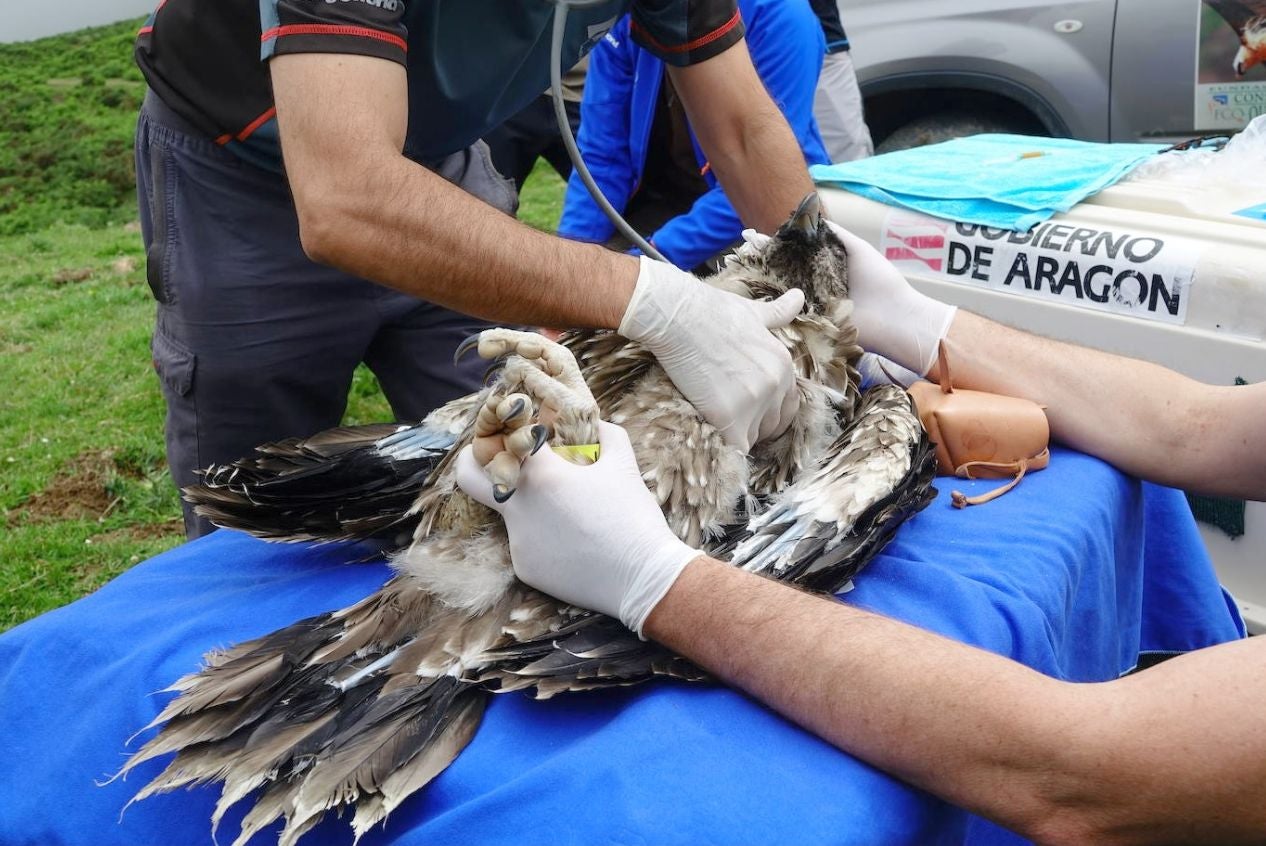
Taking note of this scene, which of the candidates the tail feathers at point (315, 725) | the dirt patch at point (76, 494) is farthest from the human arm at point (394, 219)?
the dirt patch at point (76, 494)

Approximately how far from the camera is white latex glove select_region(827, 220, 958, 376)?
2656 mm

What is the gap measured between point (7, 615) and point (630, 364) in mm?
3220

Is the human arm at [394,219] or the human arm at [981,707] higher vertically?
the human arm at [394,219]

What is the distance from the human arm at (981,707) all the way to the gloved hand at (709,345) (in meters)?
0.52

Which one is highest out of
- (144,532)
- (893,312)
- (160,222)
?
(160,222)

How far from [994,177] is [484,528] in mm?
2523

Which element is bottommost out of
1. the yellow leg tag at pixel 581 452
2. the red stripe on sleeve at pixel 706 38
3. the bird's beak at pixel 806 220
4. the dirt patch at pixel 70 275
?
the dirt patch at pixel 70 275

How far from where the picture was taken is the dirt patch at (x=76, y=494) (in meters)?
4.99

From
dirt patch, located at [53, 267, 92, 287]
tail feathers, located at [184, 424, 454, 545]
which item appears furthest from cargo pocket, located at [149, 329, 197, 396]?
dirt patch, located at [53, 267, 92, 287]

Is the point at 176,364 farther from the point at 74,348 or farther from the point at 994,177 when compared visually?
the point at 74,348

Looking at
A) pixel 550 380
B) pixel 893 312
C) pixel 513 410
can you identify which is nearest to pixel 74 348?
pixel 893 312

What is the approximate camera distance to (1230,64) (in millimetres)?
5117

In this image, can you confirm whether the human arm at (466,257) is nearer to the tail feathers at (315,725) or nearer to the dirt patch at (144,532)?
the tail feathers at (315,725)

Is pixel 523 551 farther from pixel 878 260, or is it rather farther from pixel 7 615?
pixel 7 615
